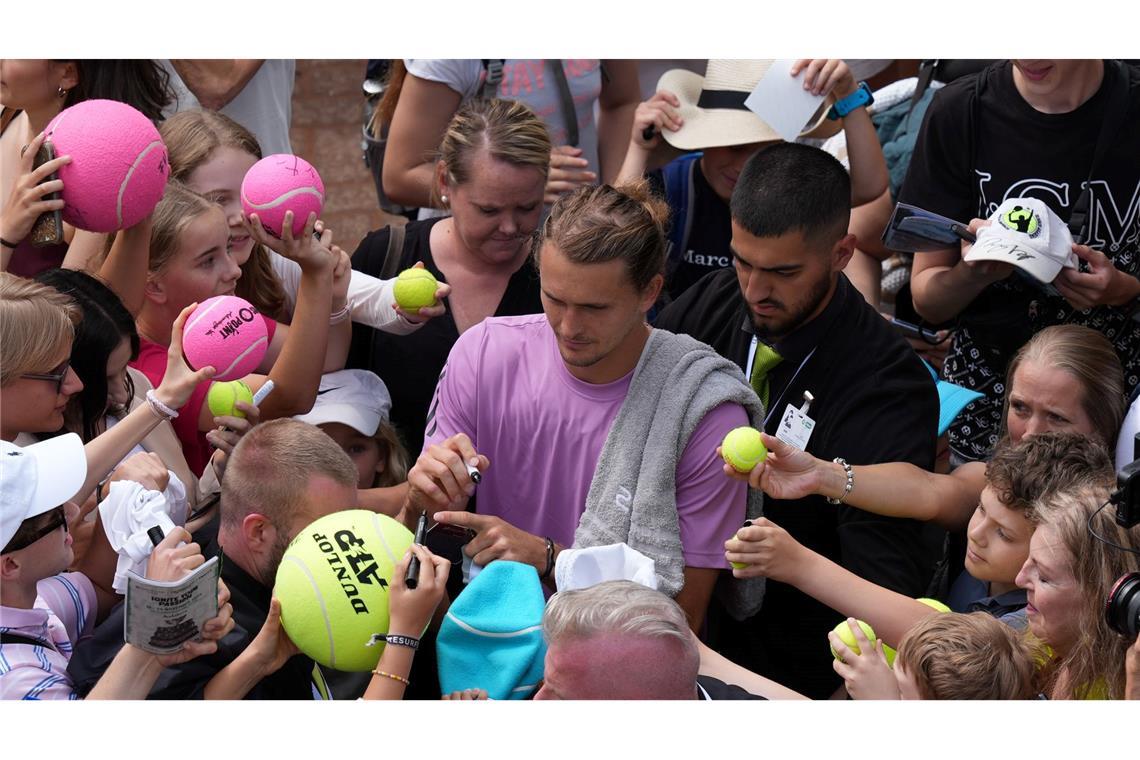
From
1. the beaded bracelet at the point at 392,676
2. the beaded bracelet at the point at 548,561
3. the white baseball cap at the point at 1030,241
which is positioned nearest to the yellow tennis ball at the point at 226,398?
the beaded bracelet at the point at 548,561

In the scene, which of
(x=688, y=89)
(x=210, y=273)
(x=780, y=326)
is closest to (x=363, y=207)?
(x=688, y=89)

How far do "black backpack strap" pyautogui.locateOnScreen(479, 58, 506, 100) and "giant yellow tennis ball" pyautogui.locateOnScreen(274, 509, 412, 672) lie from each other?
2.24m

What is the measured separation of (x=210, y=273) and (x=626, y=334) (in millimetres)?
1315

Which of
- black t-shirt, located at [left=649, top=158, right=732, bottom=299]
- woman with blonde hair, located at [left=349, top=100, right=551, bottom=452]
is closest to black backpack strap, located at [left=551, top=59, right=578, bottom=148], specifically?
black t-shirt, located at [left=649, top=158, right=732, bottom=299]

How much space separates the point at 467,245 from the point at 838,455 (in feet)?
4.40

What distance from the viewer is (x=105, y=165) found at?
3.52 m

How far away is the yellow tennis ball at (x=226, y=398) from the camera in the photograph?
11.8 ft

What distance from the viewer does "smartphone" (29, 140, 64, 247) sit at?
353 cm

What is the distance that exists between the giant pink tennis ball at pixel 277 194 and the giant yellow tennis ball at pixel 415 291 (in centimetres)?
33

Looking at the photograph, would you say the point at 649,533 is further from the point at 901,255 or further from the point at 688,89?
the point at 901,255

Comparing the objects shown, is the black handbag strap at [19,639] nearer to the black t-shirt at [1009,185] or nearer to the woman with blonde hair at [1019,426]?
the woman with blonde hair at [1019,426]

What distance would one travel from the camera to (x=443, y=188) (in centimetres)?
419

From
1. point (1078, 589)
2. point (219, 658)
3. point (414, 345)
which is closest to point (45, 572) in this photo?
point (219, 658)

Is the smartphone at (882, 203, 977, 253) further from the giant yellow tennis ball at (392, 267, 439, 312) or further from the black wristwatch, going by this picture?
the black wristwatch
